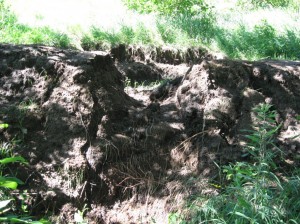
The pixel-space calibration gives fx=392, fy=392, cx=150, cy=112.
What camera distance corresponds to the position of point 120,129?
13.7ft

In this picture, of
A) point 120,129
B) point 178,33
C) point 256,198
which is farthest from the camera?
point 178,33

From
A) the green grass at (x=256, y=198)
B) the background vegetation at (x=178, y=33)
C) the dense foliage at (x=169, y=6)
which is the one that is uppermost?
the dense foliage at (x=169, y=6)

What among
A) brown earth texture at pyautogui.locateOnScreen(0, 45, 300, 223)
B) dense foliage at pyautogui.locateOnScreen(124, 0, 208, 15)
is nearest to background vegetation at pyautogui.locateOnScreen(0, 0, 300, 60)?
dense foliage at pyautogui.locateOnScreen(124, 0, 208, 15)

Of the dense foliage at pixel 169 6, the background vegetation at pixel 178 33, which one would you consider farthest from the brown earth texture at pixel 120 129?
the dense foliage at pixel 169 6

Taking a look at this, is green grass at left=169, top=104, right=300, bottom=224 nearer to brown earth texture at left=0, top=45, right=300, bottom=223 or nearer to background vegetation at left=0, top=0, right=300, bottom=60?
brown earth texture at left=0, top=45, right=300, bottom=223

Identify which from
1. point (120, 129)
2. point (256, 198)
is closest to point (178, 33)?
point (120, 129)

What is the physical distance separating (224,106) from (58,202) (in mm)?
1917

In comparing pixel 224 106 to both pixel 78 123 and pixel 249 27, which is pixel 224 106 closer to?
pixel 78 123

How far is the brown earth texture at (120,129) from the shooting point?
3732mm

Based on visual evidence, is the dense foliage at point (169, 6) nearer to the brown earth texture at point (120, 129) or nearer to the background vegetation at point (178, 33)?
the background vegetation at point (178, 33)

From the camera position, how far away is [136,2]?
11891 mm

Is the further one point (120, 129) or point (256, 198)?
point (120, 129)

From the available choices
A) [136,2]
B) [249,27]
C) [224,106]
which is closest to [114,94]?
[224,106]

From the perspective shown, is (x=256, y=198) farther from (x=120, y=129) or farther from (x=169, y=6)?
(x=169, y=6)
